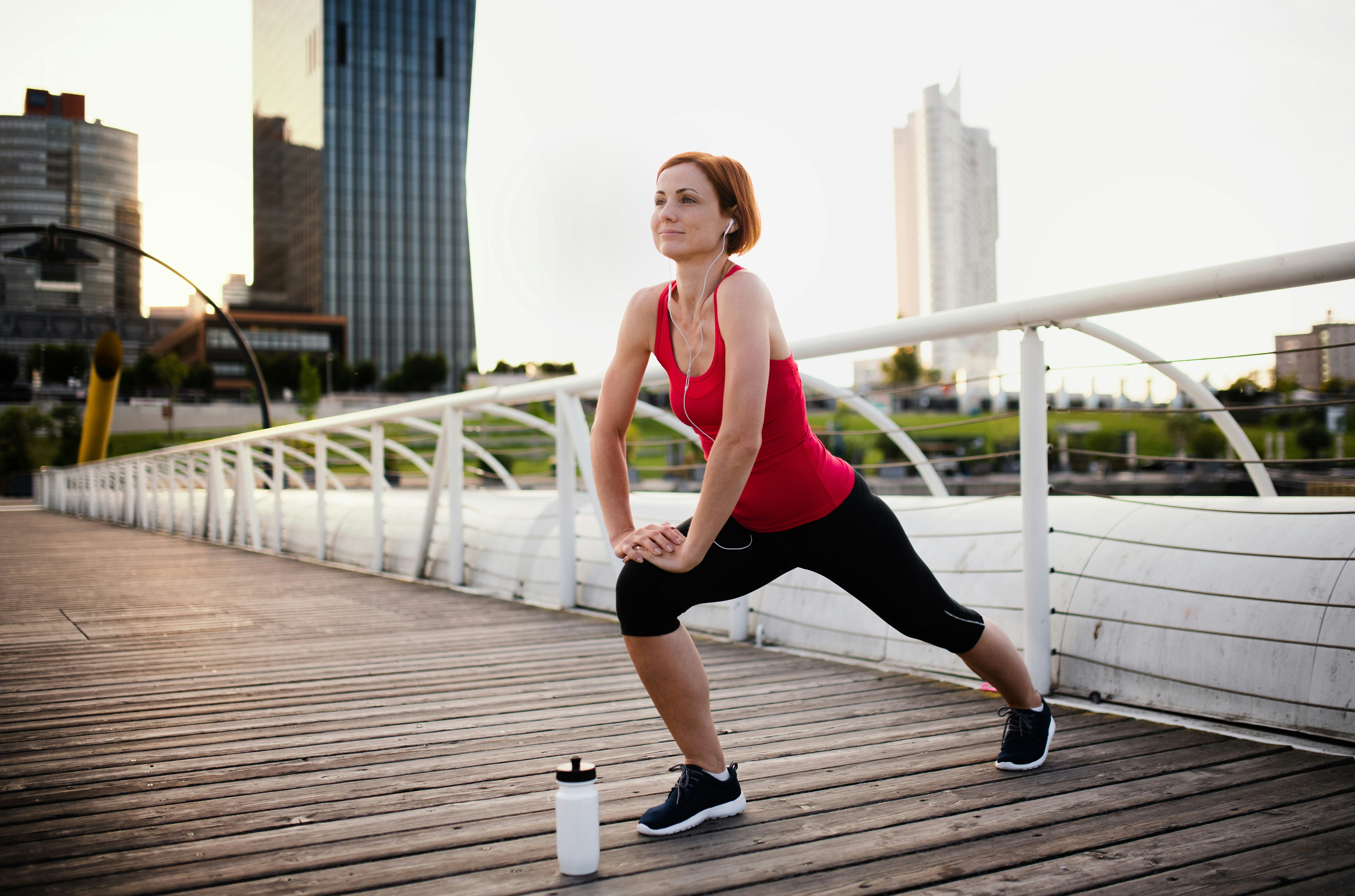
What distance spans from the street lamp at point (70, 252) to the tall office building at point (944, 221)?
134 metres

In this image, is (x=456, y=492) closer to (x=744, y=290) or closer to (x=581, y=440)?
(x=581, y=440)

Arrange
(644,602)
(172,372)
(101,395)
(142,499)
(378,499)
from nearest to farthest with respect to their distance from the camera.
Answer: (644,602)
(378,499)
(142,499)
(101,395)
(172,372)

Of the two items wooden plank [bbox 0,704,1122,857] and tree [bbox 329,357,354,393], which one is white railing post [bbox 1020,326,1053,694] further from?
tree [bbox 329,357,354,393]

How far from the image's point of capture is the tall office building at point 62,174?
8088cm

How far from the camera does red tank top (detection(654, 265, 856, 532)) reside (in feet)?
6.23

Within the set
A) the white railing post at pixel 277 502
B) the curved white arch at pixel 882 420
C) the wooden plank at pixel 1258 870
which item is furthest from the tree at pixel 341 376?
the wooden plank at pixel 1258 870

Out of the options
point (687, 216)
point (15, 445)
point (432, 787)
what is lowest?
point (432, 787)

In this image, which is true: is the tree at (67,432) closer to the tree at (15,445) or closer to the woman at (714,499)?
the tree at (15,445)

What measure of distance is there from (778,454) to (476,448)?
197 inches

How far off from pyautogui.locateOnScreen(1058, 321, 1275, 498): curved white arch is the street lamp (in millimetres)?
14976

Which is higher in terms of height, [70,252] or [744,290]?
[70,252]

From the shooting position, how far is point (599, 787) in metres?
2.20

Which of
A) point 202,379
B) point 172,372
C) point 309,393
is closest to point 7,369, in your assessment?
point 202,379

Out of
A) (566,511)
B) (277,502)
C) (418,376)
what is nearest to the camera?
(566,511)
